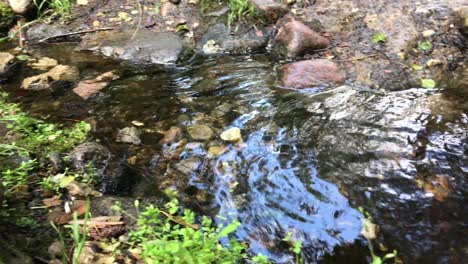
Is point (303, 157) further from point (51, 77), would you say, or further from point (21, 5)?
point (21, 5)

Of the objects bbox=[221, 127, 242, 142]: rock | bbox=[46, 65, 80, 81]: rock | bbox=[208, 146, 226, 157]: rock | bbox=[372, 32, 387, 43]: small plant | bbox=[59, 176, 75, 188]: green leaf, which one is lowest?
bbox=[208, 146, 226, 157]: rock

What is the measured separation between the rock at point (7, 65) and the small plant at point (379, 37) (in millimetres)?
3804

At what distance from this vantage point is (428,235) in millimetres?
2375

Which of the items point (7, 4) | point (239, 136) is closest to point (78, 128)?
point (239, 136)

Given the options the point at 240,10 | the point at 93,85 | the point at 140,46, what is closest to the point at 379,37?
the point at 240,10

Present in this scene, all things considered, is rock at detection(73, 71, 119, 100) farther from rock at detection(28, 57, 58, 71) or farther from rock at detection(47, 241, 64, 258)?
rock at detection(47, 241, 64, 258)

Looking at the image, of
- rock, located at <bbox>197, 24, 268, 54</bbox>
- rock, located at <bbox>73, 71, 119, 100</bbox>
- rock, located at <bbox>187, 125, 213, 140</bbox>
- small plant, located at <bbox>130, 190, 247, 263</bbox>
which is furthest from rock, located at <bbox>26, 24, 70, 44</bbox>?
small plant, located at <bbox>130, 190, 247, 263</bbox>

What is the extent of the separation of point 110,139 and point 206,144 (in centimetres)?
78

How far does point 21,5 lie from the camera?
511cm

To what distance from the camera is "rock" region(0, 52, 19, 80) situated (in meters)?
4.29

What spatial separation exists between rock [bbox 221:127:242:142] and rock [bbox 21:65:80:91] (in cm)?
186

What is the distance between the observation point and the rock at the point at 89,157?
9.50 feet

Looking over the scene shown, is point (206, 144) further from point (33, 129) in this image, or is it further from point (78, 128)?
point (33, 129)

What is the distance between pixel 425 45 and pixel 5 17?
16.1 feet
